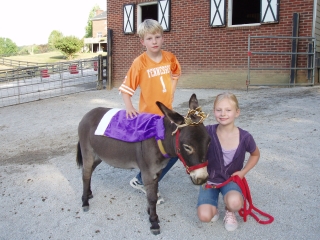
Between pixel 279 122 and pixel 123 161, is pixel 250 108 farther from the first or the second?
pixel 123 161

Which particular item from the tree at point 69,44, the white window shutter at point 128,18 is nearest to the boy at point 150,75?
the white window shutter at point 128,18

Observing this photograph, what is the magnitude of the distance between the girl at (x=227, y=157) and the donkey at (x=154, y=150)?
0.31 metres

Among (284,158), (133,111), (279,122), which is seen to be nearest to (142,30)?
(133,111)

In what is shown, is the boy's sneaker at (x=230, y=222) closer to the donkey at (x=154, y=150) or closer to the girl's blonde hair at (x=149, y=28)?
the donkey at (x=154, y=150)

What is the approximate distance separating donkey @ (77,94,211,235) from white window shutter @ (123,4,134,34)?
10365 millimetres

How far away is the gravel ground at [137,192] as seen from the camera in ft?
10.0

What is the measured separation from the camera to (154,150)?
2.97 metres

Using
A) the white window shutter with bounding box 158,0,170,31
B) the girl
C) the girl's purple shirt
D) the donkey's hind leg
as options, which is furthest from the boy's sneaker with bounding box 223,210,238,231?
the white window shutter with bounding box 158,0,170,31

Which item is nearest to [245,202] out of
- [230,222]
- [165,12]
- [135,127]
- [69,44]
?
[230,222]

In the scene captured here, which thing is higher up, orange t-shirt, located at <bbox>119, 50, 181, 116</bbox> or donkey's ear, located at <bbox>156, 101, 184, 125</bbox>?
orange t-shirt, located at <bbox>119, 50, 181, 116</bbox>

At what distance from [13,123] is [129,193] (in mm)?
5498

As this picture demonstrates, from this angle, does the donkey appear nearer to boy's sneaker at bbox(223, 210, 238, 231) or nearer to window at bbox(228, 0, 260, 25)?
boy's sneaker at bbox(223, 210, 238, 231)

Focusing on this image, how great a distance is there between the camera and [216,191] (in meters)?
3.13

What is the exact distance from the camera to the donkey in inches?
100.0
